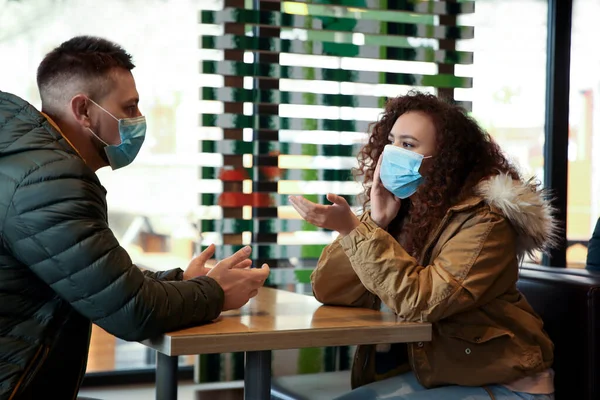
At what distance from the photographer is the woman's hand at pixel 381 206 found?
2420 millimetres

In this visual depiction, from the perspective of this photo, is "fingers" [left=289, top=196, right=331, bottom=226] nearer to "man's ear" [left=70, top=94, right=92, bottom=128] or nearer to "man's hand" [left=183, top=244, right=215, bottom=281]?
"man's hand" [left=183, top=244, right=215, bottom=281]

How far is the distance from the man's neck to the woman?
538 mm

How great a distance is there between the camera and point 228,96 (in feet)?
13.8

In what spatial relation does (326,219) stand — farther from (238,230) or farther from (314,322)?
(238,230)

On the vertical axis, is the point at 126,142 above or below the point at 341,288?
above

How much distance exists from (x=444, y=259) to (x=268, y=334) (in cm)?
57

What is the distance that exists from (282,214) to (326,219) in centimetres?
221

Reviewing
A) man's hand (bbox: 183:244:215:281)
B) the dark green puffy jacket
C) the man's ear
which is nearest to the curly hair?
man's hand (bbox: 183:244:215:281)

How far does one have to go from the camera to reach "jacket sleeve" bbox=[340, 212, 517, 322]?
209cm

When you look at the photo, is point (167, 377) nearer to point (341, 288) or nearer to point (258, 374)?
point (258, 374)

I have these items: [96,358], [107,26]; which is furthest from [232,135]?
[96,358]

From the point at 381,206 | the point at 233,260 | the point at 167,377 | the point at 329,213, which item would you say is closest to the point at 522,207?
the point at 381,206

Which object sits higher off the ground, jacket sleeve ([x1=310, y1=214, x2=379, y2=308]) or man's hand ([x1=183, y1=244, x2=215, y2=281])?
man's hand ([x1=183, y1=244, x2=215, y2=281])

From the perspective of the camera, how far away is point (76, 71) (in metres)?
2.13
